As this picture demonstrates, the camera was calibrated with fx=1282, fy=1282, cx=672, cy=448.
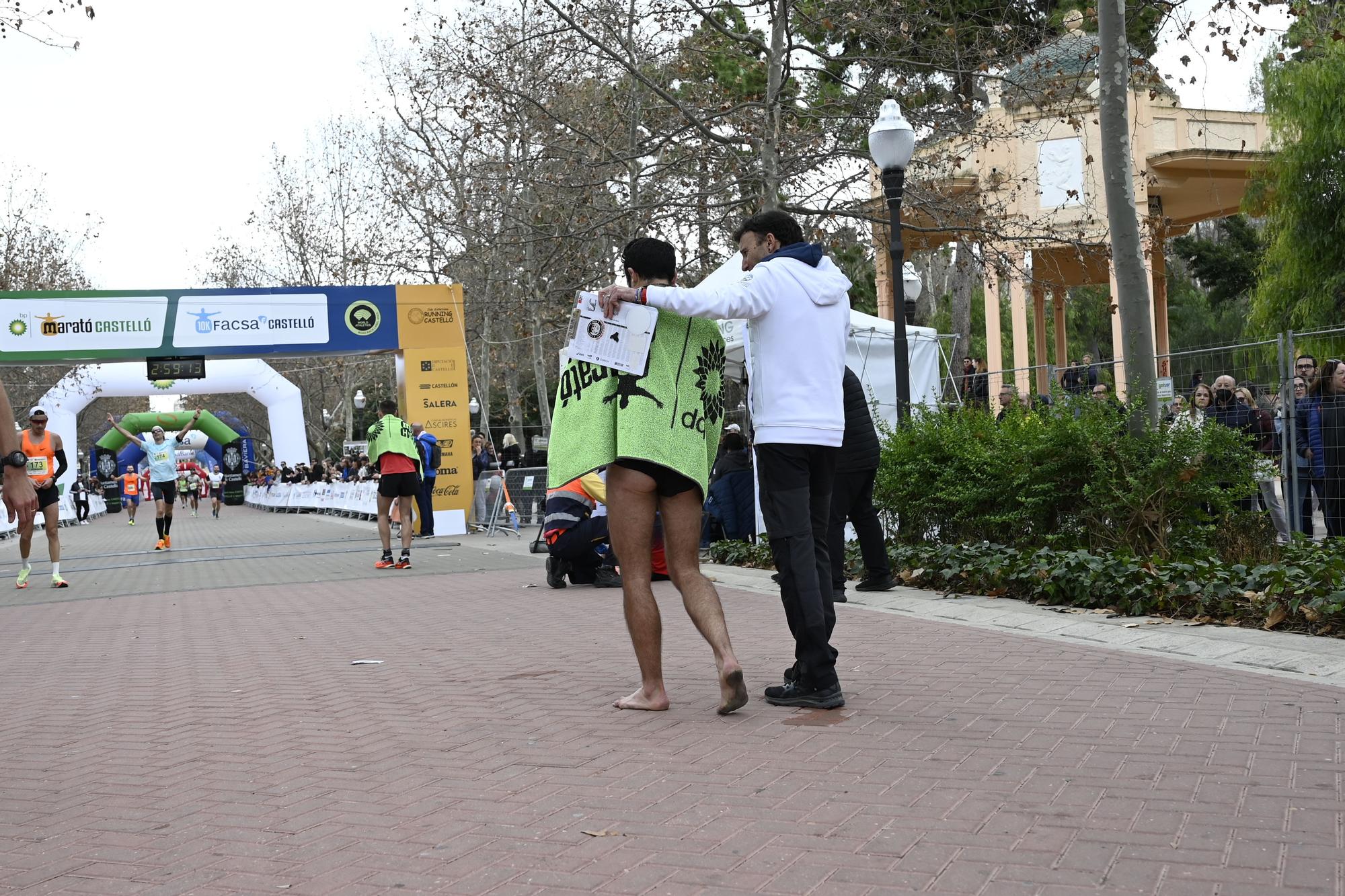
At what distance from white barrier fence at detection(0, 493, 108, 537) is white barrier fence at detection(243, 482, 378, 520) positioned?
634 cm

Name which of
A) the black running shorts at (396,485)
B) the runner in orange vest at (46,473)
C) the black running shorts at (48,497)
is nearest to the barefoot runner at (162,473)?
the runner in orange vest at (46,473)

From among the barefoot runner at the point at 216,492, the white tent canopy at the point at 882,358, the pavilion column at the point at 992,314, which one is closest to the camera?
the white tent canopy at the point at 882,358

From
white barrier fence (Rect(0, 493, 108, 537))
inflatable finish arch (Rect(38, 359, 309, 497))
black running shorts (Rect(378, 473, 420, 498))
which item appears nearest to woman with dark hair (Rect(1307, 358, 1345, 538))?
black running shorts (Rect(378, 473, 420, 498))

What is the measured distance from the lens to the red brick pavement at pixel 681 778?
3195mm

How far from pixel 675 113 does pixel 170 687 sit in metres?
14.2

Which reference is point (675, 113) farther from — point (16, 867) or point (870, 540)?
point (16, 867)

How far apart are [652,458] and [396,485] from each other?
32.4 feet

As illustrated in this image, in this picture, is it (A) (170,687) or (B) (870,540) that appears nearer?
(A) (170,687)

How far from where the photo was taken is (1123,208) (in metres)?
9.07

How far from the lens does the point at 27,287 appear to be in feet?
117

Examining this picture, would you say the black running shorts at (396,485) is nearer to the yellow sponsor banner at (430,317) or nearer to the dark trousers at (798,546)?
the yellow sponsor banner at (430,317)

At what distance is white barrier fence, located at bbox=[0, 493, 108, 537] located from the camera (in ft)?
96.9

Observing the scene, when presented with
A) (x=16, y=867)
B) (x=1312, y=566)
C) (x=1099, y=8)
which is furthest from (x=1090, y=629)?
(x=16, y=867)

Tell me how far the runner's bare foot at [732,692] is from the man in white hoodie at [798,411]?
0.88 feet
